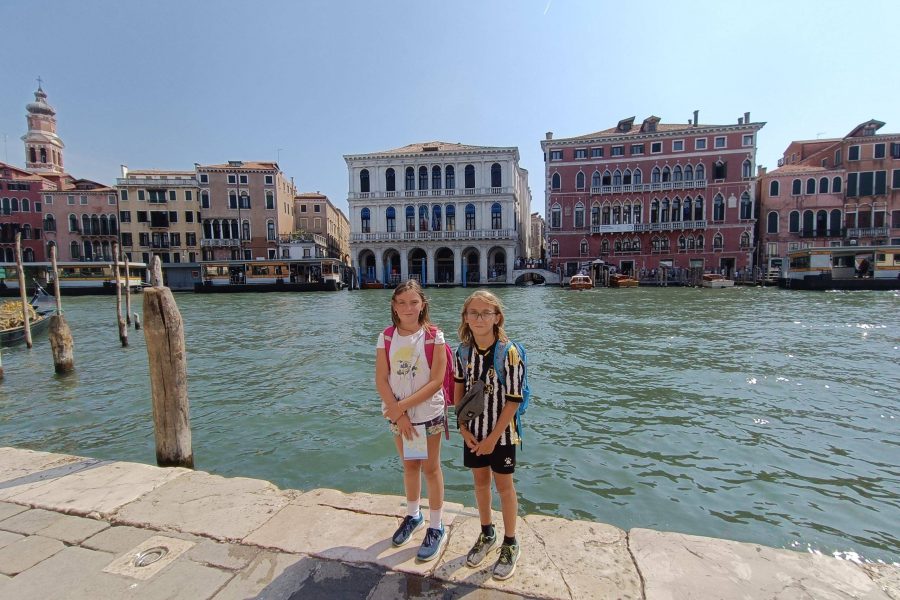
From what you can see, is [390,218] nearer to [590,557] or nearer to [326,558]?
[326,558]

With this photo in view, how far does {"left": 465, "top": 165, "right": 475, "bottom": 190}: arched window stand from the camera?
4491 centimetres

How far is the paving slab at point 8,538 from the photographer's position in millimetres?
2434

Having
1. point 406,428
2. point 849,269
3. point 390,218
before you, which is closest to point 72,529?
point 406,428

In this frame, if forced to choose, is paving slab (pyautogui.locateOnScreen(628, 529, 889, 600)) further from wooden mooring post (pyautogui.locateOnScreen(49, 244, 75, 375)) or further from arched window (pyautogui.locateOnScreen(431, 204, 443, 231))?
arched window (pyautogui.locateOnScreen(431, 204, 443, 231))

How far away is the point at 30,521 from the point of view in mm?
2633

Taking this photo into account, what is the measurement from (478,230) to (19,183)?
142ft

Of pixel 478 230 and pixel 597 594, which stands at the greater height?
pixel 478 230

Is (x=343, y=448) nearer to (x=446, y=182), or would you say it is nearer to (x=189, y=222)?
(x=446, y=182)

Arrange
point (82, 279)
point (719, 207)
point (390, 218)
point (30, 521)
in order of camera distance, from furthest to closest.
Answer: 1. point (390, 218)
2. point (719, 207)
3. point (82, 279)
4. point (30, 521)

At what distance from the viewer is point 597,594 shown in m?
2.02

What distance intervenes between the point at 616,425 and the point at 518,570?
12.2 ft

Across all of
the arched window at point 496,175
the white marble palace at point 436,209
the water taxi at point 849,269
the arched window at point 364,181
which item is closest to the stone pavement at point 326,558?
the water taxi at point 849,269

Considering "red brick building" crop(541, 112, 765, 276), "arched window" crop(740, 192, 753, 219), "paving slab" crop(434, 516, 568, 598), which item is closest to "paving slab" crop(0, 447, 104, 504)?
"paving slab" crop(434, 516, 568, 598)

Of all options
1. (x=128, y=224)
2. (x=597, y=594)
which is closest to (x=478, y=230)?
(x=128, y=224)
